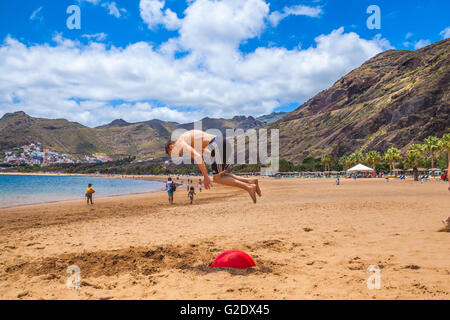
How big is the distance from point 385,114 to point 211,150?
5007 inches

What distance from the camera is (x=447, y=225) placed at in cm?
818

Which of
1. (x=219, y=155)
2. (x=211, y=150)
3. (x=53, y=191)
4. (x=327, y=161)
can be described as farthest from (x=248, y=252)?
(x=327, y=161)

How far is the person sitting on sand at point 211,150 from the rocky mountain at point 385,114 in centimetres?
10416

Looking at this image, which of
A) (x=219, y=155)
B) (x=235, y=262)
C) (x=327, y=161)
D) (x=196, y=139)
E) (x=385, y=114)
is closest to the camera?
(x=235, y=262)

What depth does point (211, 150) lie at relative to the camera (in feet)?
22.1

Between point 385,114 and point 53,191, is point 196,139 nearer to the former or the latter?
point 53,191

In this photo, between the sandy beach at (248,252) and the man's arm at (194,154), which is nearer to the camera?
the sandy beach at (248,252)

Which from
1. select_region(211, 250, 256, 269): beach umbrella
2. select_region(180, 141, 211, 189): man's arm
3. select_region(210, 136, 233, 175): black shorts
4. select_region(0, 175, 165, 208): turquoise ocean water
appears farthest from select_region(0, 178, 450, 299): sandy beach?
select_region(0, 175, 165, 208): turquoise ocean water

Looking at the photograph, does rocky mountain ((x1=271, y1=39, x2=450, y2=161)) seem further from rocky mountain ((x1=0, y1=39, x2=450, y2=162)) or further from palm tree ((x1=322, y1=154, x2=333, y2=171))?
palm tree ((x1=322, y1=154, x2=333, y2=171))

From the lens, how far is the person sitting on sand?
239 inches

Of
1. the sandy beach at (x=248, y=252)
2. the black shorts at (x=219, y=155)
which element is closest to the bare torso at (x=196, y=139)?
the black shorts at (x=219, y=155)

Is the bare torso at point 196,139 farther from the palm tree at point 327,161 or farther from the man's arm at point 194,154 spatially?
the palm tree at point 327,161

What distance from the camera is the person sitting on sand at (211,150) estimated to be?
606 centimetres
